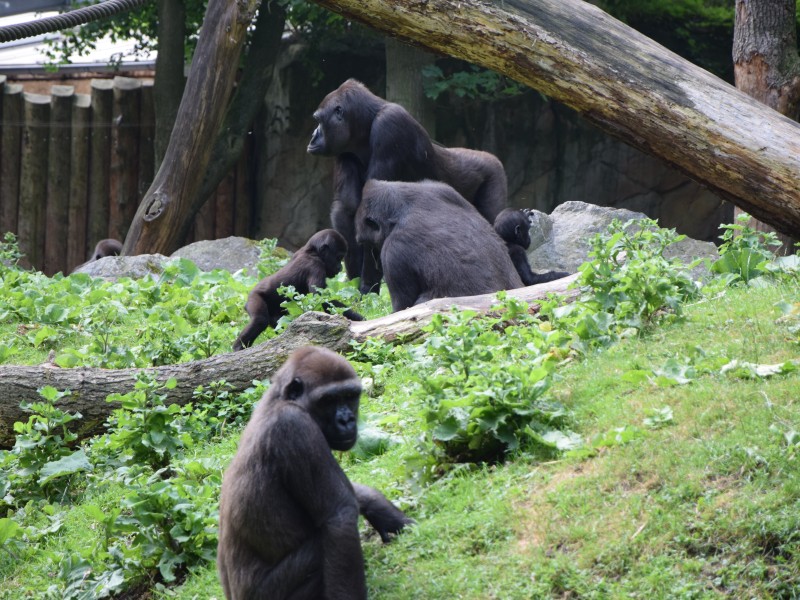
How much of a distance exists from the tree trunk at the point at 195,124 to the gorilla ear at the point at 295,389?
23.8 feet

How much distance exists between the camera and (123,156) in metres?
15.0

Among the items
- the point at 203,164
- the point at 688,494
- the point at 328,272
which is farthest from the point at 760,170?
the point at 203,164

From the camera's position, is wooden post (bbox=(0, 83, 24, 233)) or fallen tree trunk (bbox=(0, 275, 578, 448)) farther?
wooden post (bbox=(0, 83, 24, 233))

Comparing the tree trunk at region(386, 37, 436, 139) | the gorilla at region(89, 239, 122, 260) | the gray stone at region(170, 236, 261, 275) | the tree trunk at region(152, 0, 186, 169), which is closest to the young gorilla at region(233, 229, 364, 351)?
the gray stone at region(170, 236, 261, 275)

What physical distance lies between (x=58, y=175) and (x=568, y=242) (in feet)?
29.4

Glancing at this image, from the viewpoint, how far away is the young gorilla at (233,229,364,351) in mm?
7277

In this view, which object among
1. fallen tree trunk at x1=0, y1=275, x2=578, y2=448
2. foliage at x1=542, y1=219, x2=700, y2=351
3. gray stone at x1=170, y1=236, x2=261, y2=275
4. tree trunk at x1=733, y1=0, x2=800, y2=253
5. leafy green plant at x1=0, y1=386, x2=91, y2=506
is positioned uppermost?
tree trunk at x1=733, y1=0, x2=800, y2=253

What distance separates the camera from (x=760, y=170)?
519 centimetres

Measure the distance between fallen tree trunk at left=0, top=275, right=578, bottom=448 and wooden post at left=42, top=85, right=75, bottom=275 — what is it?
959 centimetres

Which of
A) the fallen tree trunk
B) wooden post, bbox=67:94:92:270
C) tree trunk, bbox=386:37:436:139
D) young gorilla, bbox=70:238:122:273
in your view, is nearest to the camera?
the fallen tree trunk

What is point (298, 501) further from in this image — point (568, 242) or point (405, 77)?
point (405, 77)

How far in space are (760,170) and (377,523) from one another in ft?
9.16

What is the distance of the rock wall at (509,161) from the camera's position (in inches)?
587

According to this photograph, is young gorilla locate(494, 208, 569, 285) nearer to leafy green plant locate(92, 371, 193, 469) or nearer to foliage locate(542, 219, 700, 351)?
foliage locate(542, 219, 700, 351)
